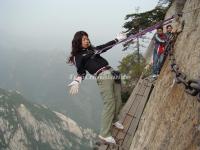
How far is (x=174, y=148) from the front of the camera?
15.2 ft

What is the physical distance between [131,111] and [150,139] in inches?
160

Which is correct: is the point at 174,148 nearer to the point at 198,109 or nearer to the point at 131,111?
the point at 198,109

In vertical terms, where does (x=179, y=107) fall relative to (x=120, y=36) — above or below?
below

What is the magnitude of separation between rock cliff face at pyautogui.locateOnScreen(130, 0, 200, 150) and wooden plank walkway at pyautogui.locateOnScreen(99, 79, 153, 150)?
7.23 feet

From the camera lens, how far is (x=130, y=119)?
30.1 feet

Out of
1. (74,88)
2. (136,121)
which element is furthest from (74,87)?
(136,121)

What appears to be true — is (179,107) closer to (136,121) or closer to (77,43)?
(136,121)

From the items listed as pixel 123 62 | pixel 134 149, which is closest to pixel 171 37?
pixel 134 149

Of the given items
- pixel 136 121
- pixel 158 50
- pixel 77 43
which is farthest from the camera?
pixel 158 50

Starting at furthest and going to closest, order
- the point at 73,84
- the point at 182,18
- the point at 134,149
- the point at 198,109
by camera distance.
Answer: the point at 73,84, the point at 134,149, the point at 182,18, the point at 198,109

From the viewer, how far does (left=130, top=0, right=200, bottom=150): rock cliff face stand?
4.42 meters

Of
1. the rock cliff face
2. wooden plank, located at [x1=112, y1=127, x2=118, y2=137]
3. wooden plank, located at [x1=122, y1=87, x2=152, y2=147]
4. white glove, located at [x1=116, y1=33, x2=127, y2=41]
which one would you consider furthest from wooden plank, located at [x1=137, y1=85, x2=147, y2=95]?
the rock cliff face

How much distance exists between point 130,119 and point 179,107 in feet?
14.8

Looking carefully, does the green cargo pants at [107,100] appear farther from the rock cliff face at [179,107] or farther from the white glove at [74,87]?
the rock cliff face at [179,107]
